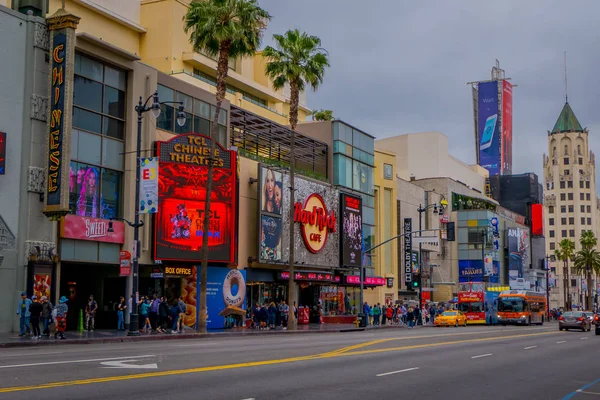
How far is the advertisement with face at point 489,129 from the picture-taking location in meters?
136

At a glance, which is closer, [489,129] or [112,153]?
[112,153]

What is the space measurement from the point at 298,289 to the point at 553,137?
149 meters

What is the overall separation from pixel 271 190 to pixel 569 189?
501 feet

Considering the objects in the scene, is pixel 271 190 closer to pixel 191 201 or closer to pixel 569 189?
pixel 191 201

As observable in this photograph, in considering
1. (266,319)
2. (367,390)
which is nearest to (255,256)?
(266,319)

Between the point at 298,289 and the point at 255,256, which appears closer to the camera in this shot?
the point at 255,256

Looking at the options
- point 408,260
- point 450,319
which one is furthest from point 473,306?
point 408,260

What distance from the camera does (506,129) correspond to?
138250 mm

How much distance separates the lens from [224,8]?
1496 inches

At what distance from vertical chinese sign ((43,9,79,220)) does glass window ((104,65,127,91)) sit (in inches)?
165

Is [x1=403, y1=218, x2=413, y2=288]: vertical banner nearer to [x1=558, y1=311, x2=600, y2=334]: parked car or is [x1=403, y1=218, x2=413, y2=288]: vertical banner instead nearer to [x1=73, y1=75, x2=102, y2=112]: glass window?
[x1=558, y1=311, x2=600, y2=334]: parked car

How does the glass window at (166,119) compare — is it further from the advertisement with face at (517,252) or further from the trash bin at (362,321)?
the advertisement with face at (517,252)

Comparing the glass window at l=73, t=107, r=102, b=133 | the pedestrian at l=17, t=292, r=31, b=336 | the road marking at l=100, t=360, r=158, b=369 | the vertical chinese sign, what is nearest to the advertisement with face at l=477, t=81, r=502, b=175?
the glass window at l=73, t=107, r=102, b=133

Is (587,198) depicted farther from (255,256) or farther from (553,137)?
(255,256)
